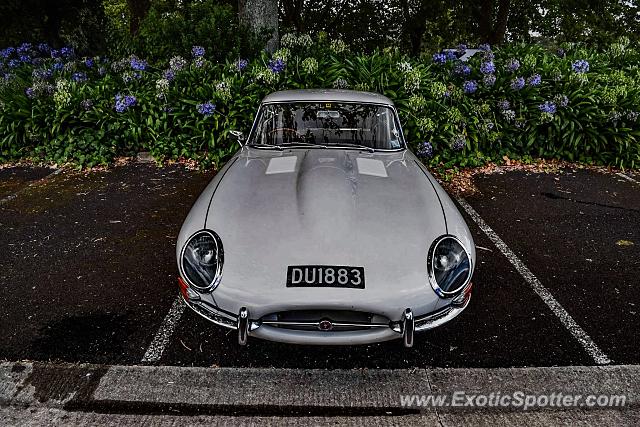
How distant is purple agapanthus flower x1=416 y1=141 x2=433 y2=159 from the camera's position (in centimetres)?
612

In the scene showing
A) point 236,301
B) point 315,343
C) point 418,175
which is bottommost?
point 315,343

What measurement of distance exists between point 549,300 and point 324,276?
1.95 meters

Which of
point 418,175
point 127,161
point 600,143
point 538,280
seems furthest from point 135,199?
point 600,143

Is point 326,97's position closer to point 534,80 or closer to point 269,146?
point 269,146

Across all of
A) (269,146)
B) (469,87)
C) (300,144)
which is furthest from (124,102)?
(469,87)

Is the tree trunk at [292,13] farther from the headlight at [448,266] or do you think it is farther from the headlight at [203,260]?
the headlight at [448,266]

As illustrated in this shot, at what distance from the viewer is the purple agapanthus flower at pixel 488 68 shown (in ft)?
23.0

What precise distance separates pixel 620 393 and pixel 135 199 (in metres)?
4.74

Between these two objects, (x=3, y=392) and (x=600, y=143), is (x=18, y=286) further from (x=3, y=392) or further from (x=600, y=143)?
(x=600, y=143)

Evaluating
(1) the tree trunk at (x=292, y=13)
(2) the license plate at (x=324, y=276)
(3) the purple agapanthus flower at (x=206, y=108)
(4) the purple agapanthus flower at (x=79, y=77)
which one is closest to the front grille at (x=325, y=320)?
(2) the license plate at (x=324, y=276)

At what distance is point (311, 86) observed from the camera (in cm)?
684

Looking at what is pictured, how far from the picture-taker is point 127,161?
6.71 meters

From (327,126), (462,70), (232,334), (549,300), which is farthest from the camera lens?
(462,70)

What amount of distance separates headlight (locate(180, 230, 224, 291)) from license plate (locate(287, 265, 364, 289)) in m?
0.40
